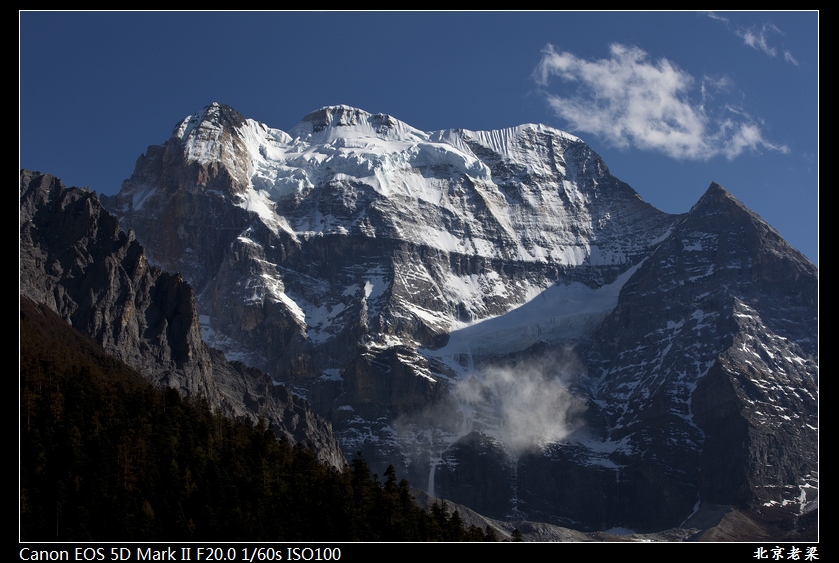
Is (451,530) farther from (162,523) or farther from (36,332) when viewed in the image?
(36,332)

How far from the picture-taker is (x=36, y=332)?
178 m

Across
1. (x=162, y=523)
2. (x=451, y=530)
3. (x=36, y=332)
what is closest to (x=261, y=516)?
(x=162, y=523)

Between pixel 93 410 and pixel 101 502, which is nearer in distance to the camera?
pixel 101 502
